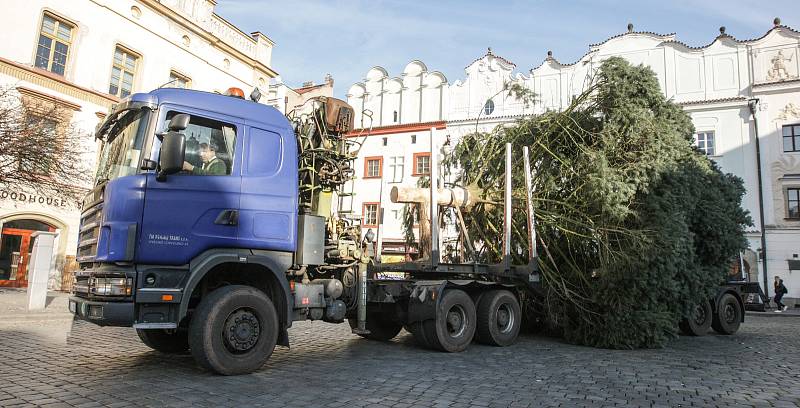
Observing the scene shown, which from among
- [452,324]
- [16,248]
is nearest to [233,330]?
[452,324]

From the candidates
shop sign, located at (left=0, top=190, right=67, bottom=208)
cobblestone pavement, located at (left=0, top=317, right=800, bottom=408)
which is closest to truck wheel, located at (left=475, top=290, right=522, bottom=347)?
cobblestone pavement, located at (left=0, top=317, right=800, bottom=408)

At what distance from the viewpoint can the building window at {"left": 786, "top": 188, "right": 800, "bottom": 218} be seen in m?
24.7

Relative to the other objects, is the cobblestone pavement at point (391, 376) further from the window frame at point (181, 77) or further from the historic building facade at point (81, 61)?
the window frame at point (181, 77)

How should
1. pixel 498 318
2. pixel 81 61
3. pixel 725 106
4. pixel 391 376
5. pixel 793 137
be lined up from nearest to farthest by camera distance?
pixel 391 376, pixel 498 318, pixel 81 61, pixel 793 137, pixel 725 106

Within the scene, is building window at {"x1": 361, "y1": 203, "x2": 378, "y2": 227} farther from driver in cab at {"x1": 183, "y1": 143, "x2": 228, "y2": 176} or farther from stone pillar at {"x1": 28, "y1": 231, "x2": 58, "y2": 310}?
driver in cab at {"x1": 183, "y1": 143, "x2": 228, "y2": 176}

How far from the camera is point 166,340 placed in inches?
282

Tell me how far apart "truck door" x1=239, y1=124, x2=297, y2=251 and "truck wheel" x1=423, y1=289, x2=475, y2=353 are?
2.82 metres

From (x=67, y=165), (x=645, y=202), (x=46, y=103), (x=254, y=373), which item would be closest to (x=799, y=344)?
(x=645, y=202)

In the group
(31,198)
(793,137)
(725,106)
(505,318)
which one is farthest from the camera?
(725,106)

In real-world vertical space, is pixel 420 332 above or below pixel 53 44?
below

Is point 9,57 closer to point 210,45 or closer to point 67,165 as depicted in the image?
point 67,165

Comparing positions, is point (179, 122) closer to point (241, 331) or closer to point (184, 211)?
point (184, 211)

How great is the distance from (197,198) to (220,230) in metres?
0.44

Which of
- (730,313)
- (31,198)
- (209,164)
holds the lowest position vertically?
(730,313)
